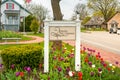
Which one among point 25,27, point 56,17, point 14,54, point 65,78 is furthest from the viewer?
point 25,27

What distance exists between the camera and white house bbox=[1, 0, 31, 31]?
51531 millimetres

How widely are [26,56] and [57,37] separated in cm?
104

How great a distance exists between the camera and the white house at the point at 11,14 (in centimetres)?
5153

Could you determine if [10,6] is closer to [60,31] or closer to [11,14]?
[11,14]

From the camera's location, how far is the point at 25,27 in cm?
4762

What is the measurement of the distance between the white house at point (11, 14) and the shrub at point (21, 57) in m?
43.4

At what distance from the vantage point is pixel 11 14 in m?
53.5

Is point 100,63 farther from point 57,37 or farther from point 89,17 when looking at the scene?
point 89,17

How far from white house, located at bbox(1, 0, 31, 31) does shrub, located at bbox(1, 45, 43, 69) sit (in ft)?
142

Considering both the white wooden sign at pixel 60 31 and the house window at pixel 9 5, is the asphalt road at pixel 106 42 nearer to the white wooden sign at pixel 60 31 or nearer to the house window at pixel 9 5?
the white wooden sign at pixel 60 31

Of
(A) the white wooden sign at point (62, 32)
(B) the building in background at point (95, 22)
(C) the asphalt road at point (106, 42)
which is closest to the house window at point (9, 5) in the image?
(C) the asphalt road at point (106, 42)

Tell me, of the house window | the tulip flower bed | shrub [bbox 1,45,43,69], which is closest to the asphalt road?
the tulip flower bed

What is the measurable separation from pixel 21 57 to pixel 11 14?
4667 cm

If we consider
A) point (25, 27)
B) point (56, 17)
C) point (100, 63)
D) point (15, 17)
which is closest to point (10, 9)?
point (15, 17)
